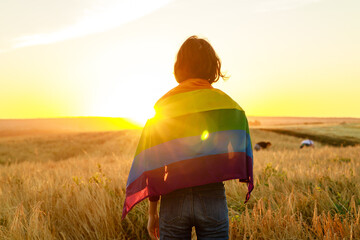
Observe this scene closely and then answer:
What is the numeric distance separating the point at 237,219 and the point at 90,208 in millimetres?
1863

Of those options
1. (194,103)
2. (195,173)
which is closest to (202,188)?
(195,173)

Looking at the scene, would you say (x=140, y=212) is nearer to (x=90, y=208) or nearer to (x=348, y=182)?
(x=90, y=208)

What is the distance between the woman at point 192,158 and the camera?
1.72 metres

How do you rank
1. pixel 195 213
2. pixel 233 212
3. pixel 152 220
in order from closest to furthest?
pixel 195 213
pixel 152 220
pixel 233 212

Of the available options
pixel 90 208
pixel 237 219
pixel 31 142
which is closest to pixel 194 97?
pixel 237 219

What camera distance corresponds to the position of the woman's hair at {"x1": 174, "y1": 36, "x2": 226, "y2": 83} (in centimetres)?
194

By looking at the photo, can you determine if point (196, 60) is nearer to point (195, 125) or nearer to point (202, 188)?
point (195, 125)

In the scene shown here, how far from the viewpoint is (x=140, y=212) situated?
328cm

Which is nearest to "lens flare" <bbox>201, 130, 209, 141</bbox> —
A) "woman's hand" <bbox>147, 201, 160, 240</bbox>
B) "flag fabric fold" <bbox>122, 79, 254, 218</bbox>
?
"flag fabric fold" <bbox>122, 79, 254, 218</bbox>

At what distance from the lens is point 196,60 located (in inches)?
76.4

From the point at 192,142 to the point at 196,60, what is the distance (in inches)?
25.7

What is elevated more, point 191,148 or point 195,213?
point 191,148

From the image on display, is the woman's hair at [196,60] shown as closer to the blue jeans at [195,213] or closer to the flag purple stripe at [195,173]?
the flag purple stripe at [195,173]

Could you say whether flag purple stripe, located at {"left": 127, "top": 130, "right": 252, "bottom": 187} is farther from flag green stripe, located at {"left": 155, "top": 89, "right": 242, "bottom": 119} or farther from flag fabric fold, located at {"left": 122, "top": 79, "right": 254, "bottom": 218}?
flag green stripe, located at {"left": 155, "top": 89, "right": 242, "bottom": 119}
